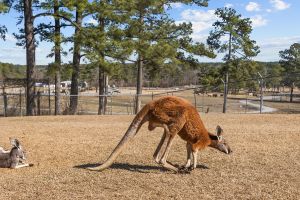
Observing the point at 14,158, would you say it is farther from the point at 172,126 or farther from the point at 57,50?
the point at 57,50

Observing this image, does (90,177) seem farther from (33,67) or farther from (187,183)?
(33,67)

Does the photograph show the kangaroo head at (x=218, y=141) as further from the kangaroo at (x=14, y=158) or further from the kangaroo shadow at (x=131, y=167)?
the kangaroo at (x=14, y=158)

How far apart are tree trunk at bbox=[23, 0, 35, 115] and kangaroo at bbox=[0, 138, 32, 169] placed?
46.9 ft

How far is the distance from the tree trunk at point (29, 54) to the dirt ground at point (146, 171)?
1033cm

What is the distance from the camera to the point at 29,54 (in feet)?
72.0

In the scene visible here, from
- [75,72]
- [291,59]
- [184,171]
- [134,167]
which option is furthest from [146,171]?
[291,59]

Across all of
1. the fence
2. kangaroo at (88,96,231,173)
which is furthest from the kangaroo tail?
the fence

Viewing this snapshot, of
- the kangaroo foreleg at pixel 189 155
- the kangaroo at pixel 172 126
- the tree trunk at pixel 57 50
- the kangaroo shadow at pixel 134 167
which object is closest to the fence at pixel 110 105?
the tree trunk at pixel 57 50

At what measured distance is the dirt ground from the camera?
6207 mm

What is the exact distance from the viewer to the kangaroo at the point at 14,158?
770 centimetres

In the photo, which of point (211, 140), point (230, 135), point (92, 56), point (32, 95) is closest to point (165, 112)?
point (211, 140)

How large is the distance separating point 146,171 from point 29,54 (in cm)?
1595

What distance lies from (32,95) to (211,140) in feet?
52.1

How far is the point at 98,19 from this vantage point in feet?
73.4
